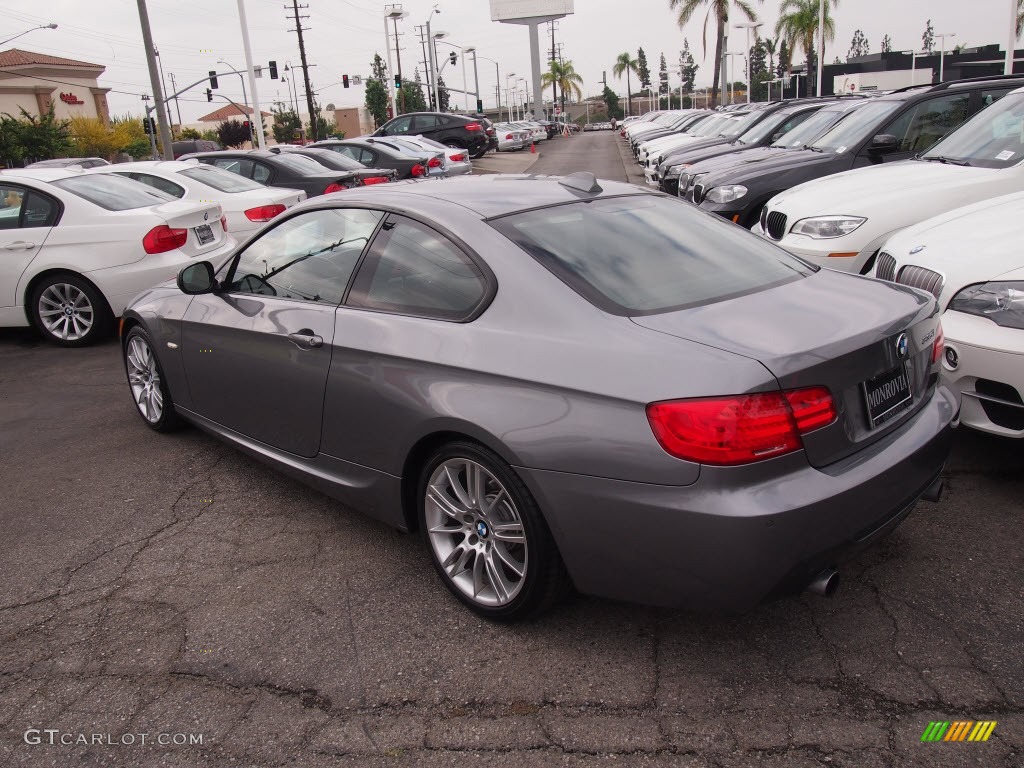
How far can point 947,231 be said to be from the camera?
4.51m

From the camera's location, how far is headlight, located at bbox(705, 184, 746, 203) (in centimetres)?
856

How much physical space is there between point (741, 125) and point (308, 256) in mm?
14710

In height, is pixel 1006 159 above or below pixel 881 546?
above

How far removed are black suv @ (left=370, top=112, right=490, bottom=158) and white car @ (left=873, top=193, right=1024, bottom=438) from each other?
2658 centimetres

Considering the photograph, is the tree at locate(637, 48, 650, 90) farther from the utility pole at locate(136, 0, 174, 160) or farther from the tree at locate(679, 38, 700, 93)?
the utility pole at locate(136, 0, 174, 160)

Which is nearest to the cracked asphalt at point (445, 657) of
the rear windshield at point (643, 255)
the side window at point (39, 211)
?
the rear windshield at point (643, 255)

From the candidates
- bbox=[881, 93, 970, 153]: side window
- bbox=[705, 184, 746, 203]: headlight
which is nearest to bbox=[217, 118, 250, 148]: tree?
bbox=[705, 184, 746, 203]: headlight

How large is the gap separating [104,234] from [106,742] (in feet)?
19.8

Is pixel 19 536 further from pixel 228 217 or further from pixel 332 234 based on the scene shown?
pixel 228 217

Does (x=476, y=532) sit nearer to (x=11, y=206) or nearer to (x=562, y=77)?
(x=11, y=206)

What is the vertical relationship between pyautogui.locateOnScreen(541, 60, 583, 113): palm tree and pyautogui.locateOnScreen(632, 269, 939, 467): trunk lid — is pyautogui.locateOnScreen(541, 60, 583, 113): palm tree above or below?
above

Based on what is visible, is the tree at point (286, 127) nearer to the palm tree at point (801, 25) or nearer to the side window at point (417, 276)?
the palm tree at point (801, 25)

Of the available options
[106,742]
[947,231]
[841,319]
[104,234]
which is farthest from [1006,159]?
[104,234]

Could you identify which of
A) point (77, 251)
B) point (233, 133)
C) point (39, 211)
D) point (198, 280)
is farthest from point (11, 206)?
point (233, 133)
